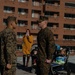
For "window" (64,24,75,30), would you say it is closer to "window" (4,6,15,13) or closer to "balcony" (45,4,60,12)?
"balcony" (45,4,60,12)

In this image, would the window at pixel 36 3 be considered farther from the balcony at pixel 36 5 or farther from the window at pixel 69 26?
the window at pixel 69 26

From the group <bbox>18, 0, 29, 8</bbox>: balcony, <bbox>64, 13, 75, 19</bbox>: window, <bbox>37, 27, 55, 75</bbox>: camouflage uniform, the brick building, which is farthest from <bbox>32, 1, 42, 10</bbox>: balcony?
<bbox>37, 27, 55, 75</bbox>: camouflage uniform

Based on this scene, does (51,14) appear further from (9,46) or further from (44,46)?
(9,46)

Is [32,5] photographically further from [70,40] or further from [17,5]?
[70,40]

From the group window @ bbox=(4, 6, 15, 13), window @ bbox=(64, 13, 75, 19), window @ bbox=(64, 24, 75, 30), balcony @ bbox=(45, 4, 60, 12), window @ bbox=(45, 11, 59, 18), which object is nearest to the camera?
window @ bbox=(4, 6, 15, 13)

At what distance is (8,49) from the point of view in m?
7.45

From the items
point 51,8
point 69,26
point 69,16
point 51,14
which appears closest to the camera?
point 51,8

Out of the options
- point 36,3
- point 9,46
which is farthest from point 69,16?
point 9,46

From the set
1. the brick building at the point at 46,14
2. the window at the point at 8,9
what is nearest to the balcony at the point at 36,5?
the brick building at the point at 46,14

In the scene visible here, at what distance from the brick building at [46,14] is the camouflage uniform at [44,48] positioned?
50141 mm

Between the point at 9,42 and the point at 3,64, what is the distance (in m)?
0.50

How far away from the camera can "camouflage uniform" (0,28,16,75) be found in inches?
293

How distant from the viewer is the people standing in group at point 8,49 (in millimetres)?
7445

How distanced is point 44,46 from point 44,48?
45 millimetres
